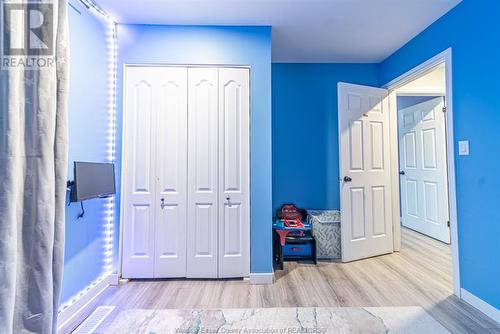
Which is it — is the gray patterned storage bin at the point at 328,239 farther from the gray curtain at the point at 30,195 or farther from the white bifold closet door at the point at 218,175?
the gray curtain at the point at 30,195

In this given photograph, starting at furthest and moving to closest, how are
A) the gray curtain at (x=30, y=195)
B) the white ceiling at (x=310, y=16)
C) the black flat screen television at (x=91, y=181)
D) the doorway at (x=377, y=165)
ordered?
the doorway at (x=377, y=165) < the white ceiling at (x=310, y=16) < the black flat screen television at (x=91, y=181) < the gray curtain at (x=30, y=195)

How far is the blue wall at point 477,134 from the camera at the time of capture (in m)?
1.72

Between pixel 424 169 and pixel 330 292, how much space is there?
281 centimetres

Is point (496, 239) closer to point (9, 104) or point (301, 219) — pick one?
point (301, 219)

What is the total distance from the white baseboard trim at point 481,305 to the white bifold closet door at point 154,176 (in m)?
2.43

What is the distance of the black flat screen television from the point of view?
1640 millimetres

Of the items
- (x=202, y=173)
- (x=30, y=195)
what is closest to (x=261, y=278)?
(x=202, y=173)

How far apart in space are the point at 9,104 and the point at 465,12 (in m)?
3.13

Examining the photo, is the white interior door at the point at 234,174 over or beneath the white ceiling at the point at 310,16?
beneath

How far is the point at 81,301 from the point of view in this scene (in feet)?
6.06

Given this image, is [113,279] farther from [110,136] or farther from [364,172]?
[364,172]

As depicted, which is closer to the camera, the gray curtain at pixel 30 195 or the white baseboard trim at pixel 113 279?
the gray curtain at pixel 30 195

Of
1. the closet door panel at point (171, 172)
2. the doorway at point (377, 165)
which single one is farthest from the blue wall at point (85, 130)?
the doorway at point (377, 165)

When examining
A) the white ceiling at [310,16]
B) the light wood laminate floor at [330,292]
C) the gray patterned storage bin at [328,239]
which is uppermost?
the white ceiling at [310,16]
